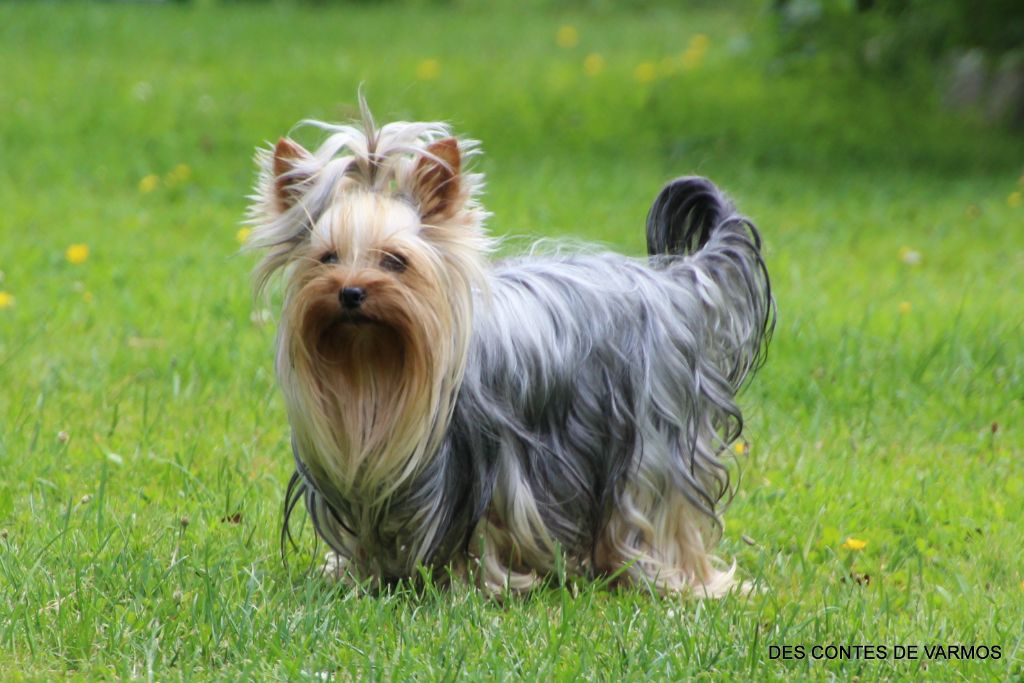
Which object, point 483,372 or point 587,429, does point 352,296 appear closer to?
point 483,372

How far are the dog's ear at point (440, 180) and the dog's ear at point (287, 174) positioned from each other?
12.8 inches

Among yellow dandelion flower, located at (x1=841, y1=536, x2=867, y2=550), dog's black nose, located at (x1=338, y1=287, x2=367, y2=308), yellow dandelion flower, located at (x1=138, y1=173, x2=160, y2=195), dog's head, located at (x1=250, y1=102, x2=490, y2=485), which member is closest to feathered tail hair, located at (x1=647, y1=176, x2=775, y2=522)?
yellow dandelion flower, located at (x1=841, y1=536, x2=867, y2=550)

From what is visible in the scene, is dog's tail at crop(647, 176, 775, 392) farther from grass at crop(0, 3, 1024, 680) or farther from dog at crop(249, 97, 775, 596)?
grass at crop(0, 3, 1024, 680)

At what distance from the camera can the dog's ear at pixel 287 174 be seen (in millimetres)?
3938

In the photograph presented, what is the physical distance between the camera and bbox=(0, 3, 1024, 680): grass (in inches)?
147

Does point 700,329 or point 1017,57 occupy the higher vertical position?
point 1017,57

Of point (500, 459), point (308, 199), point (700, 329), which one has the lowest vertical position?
point (500, 459)

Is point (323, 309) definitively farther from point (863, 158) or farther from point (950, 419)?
point (863, 158)

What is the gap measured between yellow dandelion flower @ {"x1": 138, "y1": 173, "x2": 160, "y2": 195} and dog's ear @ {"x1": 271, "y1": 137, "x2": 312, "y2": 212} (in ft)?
20.4

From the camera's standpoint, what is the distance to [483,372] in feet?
13.5

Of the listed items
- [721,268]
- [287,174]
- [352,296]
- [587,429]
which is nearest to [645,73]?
[721,268]

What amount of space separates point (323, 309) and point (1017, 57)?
940cm

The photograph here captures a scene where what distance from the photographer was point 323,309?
12.3 feet

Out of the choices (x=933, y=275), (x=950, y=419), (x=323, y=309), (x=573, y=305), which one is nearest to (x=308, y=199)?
(x=323, y=309)
